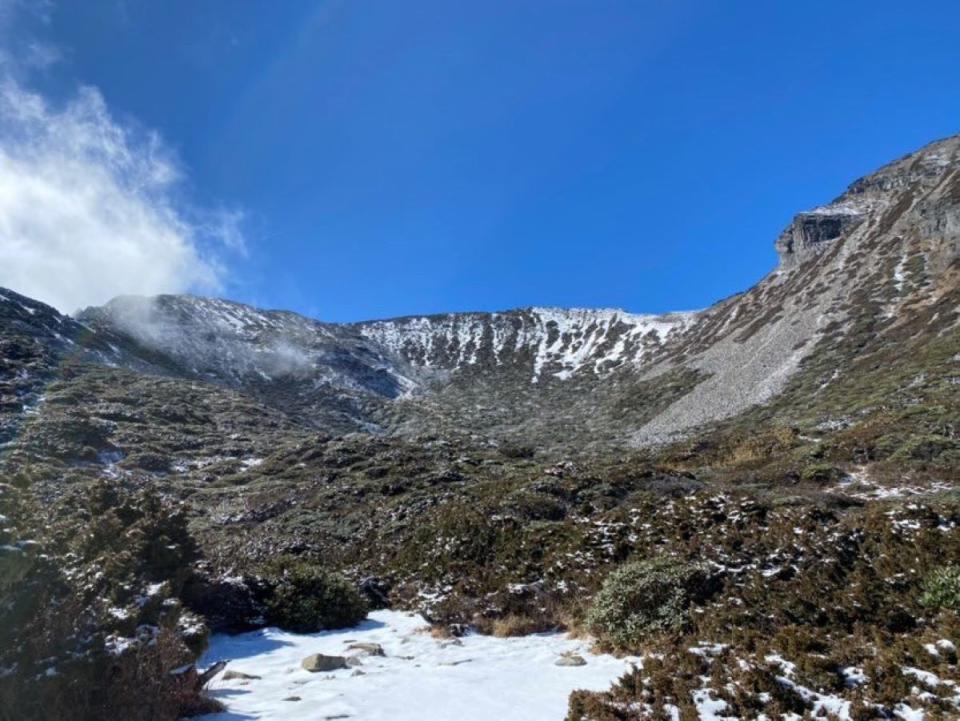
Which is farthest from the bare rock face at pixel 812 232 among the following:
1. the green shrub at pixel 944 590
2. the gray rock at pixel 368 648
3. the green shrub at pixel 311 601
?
the gray rock at pixel 368 648

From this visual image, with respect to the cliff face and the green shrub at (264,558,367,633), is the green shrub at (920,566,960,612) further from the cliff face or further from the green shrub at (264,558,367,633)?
the cliff face

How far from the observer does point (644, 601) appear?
10.6 metres

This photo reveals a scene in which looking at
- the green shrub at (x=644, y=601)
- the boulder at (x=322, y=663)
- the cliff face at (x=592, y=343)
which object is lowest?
the boulder at (x=322, y=663)

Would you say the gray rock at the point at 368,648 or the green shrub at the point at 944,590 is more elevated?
the green shrub at the point at 944,590

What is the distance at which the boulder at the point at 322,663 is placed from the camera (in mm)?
9734

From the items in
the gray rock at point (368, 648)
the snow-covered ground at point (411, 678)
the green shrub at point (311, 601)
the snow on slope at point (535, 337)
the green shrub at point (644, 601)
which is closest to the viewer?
the snow-covered ground at point (411, 678)

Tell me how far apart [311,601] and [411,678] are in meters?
4.79

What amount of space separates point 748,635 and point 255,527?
24056 millimetres

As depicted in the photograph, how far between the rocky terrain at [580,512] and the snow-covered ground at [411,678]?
65 cm

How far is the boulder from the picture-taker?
9.73m

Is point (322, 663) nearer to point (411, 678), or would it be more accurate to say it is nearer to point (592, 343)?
point (411, 678)

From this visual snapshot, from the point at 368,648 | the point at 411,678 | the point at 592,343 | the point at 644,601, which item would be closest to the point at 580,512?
the point at 644,601

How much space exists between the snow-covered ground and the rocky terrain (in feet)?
2.12

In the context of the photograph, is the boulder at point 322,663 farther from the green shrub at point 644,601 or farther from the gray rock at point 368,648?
the green shrub at point 644,601
